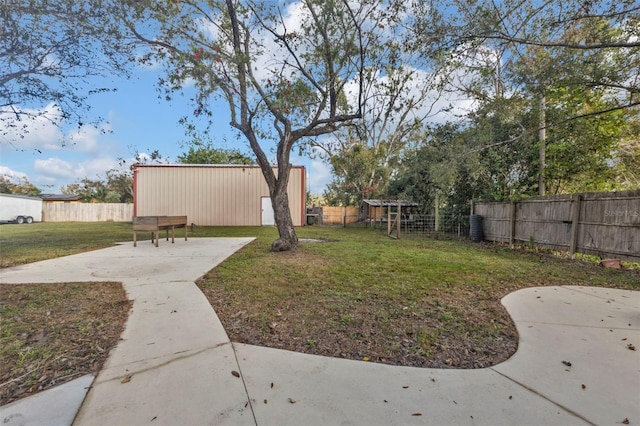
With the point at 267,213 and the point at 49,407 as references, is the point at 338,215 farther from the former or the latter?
the point at 49,407

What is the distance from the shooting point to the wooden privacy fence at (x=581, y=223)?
229 inches

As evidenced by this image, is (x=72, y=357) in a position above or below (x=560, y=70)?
below

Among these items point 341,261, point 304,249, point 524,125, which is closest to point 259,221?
point 304,249

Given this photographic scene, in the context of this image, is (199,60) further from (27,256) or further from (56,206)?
(56,206)

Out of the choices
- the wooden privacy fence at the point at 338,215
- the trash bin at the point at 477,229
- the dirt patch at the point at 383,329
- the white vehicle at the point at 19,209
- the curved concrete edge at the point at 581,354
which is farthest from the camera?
the wooden privacy fence at the point at 338,215

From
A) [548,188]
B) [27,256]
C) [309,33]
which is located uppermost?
[309,33]

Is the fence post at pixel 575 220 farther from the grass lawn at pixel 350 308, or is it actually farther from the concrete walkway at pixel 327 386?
the concrete walkway at pixel 327 386

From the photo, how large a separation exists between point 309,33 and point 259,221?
12.9 meters

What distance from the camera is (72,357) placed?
2.22 meters

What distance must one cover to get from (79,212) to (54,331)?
2831cm

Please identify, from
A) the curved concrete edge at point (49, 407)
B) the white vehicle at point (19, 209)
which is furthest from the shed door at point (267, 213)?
the white vehicle at point (19, 209)

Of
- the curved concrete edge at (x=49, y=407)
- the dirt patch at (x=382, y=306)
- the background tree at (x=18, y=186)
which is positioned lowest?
the curved concrete edge at (x=49, y=407)

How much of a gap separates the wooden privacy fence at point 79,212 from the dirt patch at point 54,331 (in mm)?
25762

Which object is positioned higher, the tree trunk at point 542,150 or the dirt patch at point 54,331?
the tree trunk at point 542,150
